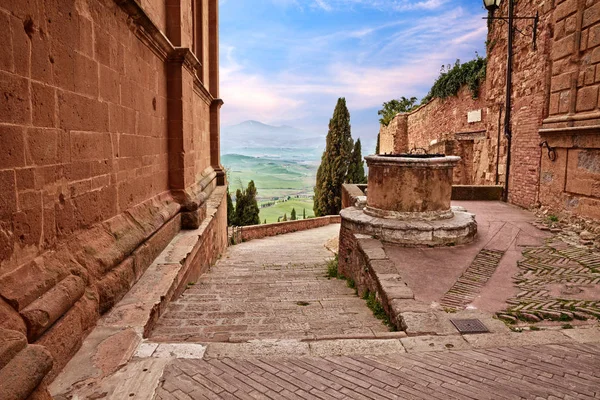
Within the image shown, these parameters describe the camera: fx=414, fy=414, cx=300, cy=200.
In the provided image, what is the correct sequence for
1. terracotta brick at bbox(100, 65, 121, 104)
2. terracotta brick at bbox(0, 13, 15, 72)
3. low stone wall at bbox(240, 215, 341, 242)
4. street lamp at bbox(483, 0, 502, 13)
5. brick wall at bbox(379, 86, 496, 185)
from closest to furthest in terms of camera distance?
terracotta brick at bbox(0, 13, 15, 72) → terracotta brick at bbox(100, 65, 121, 104) → street lamp at bbox(483, 0, 502, 13) → brick wall at bbox(379, 86, 496, 185) → low stone wall at bbox(240, 215, 341, 242)

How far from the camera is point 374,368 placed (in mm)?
2822

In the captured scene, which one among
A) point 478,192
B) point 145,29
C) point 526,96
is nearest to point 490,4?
point 526,96

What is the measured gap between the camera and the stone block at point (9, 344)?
2.02 metres

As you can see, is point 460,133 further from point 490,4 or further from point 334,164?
point 334,164

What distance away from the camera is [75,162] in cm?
334

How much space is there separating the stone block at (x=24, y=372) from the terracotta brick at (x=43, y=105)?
56.8 inches

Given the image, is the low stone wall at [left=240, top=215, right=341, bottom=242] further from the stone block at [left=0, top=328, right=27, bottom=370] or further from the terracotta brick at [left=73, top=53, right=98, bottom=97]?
the stone block at [left=0, top=328, right=27, bottom=370]

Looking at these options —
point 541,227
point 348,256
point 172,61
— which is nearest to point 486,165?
point 541,227

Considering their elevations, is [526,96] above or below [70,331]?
above

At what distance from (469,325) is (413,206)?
3443 millimetres

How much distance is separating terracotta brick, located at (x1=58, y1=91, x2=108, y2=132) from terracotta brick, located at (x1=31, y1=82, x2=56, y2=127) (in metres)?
0.11

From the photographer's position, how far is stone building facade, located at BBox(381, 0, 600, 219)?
706 cm

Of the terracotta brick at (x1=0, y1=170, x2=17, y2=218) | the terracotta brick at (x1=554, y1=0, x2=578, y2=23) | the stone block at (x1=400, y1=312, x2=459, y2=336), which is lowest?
the stone block at (x1=400, y1=312, x2=459, y2=336)

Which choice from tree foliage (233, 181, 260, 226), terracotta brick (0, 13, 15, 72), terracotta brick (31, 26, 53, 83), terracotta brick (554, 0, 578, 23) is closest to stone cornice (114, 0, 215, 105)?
terracotta brick (31, 26, 53, 83)
